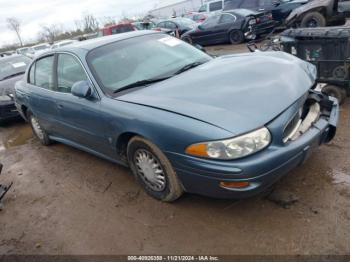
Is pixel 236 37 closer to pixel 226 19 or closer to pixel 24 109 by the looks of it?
pixel 226 19

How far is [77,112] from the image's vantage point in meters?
3.73

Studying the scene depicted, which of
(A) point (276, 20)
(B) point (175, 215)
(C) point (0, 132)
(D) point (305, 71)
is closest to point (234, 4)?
(A) point (276, 20)

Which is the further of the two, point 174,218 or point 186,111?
point 174,218

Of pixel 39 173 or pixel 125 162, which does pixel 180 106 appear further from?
pixel 39 173

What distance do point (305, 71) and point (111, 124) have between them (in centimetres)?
208

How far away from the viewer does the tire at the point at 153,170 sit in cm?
292

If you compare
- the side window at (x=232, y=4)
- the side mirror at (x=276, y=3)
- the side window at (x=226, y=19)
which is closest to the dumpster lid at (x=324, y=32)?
the side window at (x=226, y=19)

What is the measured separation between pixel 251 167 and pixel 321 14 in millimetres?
9635

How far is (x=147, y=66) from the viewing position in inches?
143

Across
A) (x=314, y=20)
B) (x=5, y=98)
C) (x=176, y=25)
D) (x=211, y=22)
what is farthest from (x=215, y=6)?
(x=5, y=98)

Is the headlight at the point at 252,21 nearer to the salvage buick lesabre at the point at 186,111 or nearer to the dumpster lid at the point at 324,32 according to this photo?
the dumpster lid at the point at 324,32

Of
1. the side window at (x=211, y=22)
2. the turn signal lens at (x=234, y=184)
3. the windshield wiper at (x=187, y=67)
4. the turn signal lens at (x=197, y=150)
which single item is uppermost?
the windshield wiper at (x=187, y=67)

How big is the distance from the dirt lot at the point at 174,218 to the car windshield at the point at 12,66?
515 centimetres

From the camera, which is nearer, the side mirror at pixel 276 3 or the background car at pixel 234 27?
the background car at pixel 234 27
